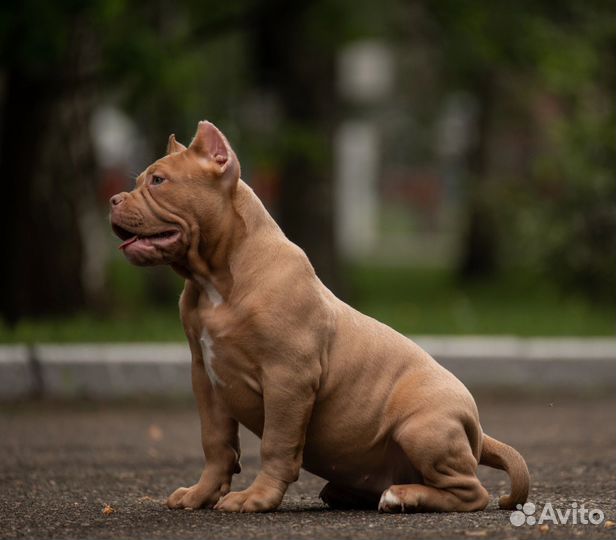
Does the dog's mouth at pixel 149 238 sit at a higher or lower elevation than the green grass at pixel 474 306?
higher

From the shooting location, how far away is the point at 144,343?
440 inches

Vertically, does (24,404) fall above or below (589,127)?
below

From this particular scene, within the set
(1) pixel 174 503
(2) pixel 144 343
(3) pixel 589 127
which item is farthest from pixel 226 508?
(3) pixel 589 127

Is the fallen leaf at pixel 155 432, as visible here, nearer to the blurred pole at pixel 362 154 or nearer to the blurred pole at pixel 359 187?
the blurred pole at pixel 362 154

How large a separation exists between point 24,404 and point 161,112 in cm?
564

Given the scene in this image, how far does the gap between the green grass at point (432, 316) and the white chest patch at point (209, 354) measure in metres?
5.34

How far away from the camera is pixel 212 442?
18.6 feet

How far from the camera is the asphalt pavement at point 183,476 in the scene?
5227mm

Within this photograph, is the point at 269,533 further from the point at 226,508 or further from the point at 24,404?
the point at 24,404

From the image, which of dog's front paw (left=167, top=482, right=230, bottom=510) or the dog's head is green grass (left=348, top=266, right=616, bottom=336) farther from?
the dog's head

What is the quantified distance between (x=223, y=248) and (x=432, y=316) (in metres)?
9.18

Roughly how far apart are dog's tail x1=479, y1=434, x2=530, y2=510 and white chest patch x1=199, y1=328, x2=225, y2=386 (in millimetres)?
1156

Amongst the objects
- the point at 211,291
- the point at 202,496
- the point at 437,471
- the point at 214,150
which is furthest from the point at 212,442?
the point at 214,150

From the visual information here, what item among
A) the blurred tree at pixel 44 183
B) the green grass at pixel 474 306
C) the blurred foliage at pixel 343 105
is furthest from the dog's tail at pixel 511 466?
the blurred tree at pixel 44 183
